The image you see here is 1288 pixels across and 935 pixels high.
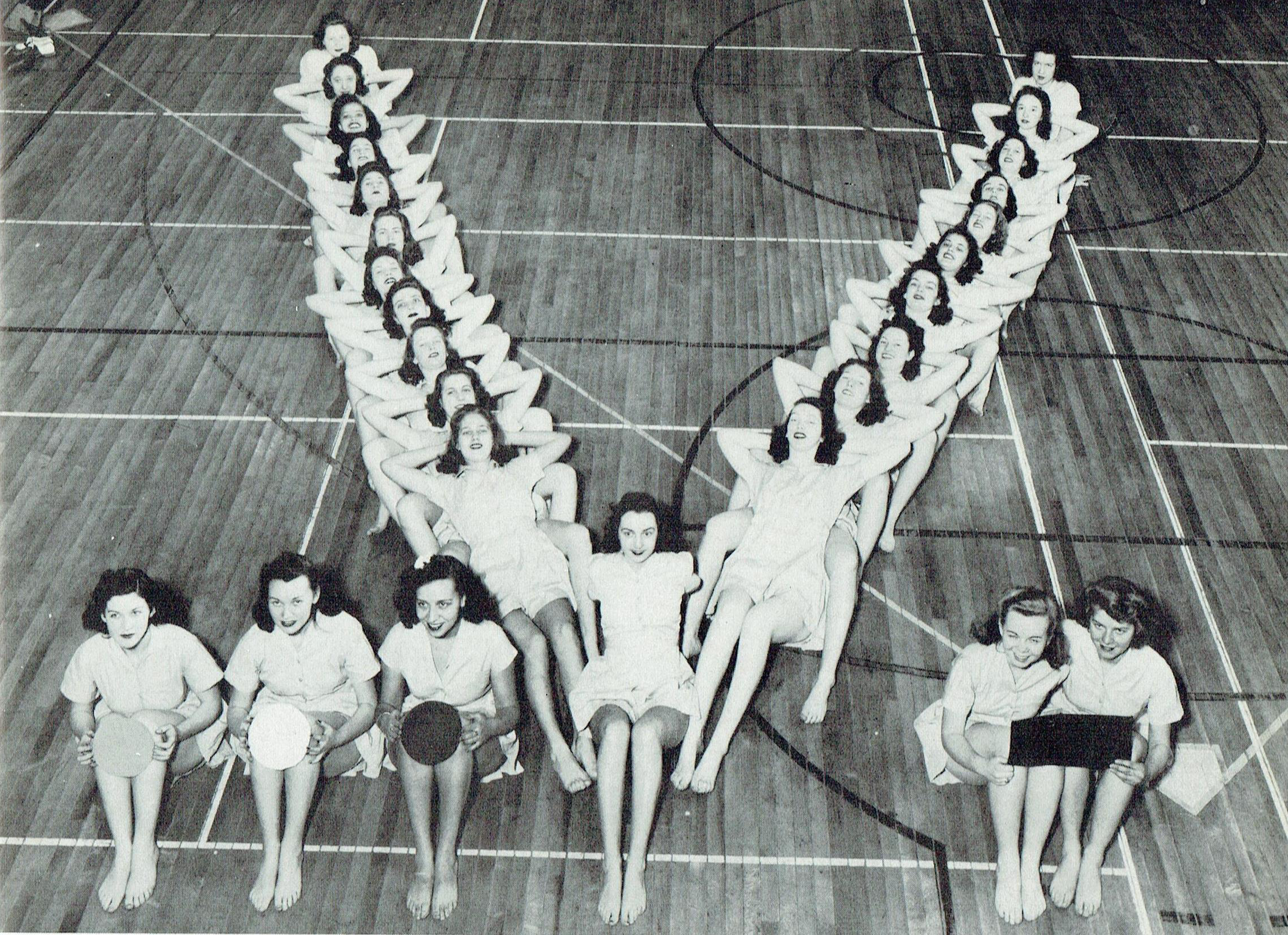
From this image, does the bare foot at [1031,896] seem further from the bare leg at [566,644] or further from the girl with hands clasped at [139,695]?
the girl with hands clasped at [139,695]

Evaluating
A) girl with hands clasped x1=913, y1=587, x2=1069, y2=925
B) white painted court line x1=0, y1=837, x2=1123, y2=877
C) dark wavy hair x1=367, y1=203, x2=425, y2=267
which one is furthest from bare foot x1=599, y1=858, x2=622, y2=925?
dark wavy hair x1=367, y1=203, x2=425, y2=267

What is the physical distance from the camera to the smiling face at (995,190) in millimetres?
5875

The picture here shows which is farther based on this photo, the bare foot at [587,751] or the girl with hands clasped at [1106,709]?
the bare foot at [587,751]

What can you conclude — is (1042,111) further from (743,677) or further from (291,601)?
(291,601)

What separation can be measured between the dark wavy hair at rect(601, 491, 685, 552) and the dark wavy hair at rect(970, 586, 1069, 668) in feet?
3.49

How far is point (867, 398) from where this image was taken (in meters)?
4.88

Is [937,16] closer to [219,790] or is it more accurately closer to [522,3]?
[522,3]

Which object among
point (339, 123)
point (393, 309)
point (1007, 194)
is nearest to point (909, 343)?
point (1007, 194)

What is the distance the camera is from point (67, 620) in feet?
15.8

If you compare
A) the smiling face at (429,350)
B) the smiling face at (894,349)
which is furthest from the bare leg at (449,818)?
the smiling face at (894,349)

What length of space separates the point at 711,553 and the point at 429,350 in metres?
1.47

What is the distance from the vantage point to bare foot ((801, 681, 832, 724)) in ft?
14.5

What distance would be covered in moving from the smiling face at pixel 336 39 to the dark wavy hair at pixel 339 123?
1001 mm

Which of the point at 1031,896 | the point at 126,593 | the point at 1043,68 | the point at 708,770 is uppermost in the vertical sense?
the point at 126,593
